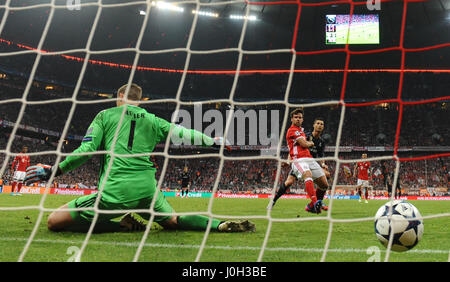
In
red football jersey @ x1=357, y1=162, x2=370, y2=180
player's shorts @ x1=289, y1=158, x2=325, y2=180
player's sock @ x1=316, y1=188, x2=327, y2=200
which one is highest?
player's shorts @ x1=289, y1=158, x2=325, y2=180

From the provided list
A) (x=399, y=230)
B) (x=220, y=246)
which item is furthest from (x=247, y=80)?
(x=399, y=230)

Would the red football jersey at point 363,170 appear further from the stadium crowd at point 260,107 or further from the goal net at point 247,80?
the stadium crowd at point 260,107

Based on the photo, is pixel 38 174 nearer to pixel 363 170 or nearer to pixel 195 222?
pixel 195 222

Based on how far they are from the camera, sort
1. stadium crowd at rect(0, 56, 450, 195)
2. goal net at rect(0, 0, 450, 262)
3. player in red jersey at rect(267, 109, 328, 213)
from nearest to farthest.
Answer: player in red jersey at rect(267, 109, 328, 213) < goal net at rect(0, 0, 450, 262) < stadium crowd at rect(0, 56, 450, 195)

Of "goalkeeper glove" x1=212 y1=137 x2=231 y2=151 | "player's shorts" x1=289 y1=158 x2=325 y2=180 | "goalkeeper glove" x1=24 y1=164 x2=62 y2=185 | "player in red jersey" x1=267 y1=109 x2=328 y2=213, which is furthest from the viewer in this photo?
"player's shorts" x1=289 y1=158 x2=325 y2=180

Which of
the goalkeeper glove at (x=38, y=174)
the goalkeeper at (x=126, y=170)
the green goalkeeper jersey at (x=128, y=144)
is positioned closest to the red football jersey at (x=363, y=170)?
the goalkeeper at (x=126, y=170)

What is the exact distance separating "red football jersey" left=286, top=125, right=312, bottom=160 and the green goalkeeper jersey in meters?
2.49

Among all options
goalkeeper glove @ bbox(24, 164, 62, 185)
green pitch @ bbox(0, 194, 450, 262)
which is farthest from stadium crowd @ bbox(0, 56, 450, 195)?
goalkeeper glove @ bbox(24, 164, 62, 185)

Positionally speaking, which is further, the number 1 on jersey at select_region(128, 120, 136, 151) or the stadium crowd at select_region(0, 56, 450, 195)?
the stadium crowd at select_region(0, 56, 450, 195)

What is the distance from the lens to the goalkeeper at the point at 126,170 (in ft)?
11.4

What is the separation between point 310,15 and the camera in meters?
23.3

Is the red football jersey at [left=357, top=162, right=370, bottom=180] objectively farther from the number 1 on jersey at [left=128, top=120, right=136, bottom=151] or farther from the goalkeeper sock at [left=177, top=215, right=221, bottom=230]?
the number 1 on jersey at [left=128, top=120, right=136, bottom=151]

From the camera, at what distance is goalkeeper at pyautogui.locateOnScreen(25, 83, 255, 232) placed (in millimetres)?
3475
